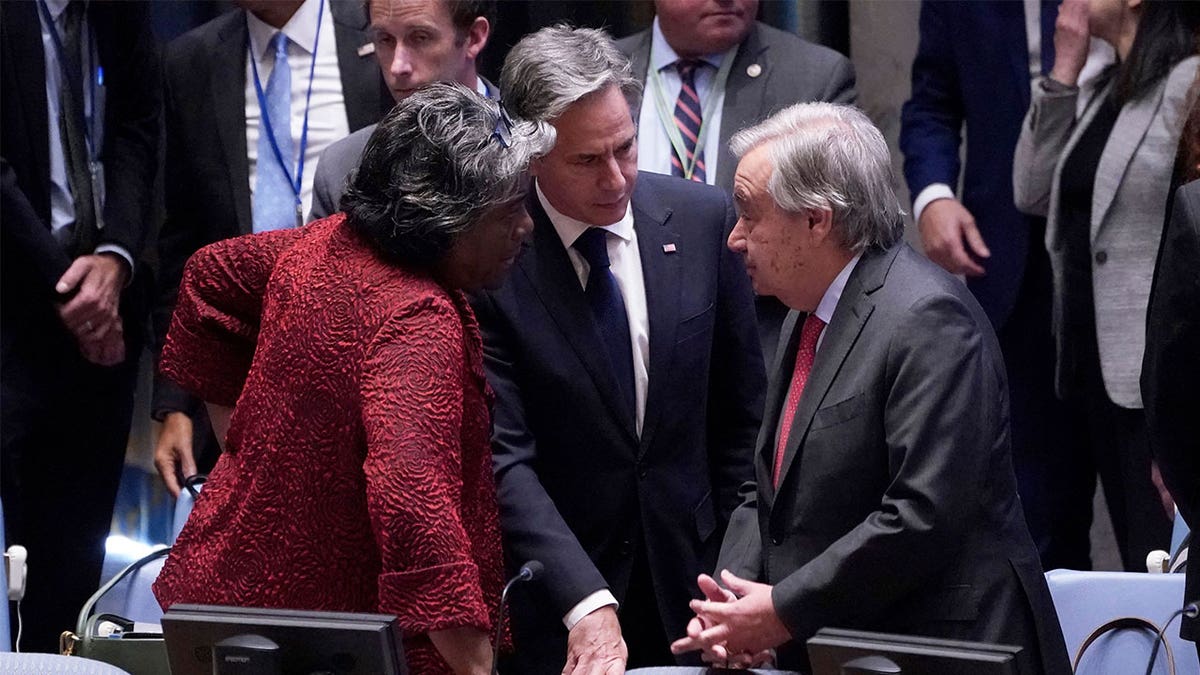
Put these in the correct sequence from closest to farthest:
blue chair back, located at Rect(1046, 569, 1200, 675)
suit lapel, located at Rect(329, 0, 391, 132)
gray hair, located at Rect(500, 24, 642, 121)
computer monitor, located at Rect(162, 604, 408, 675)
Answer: computer monitor, located at Rect(162, 604, 408, 675)
blue chair back, located at Rect(1046, 569, 1200, 675)
gray hair, located at Rect(500, 24, 642, 121)
suit lapel, located at Rect(329, 0, 391, 132)

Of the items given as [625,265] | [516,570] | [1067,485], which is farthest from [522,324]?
[1067,485]

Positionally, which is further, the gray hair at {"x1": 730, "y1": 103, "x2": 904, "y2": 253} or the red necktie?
the red necktie

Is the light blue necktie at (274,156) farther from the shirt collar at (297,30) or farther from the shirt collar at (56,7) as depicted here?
the shirt collar at (56,7)

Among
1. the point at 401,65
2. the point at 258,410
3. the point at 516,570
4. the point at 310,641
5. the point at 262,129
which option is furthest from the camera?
the point at 262,129

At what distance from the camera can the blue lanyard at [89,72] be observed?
3803 millimetres

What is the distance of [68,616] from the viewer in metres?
3.97

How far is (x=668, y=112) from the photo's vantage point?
3764 millimetres

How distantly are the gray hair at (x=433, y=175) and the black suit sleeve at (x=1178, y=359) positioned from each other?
84 centimetres

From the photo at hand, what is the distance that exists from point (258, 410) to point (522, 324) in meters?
0.55

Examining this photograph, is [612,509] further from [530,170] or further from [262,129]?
[262,129]

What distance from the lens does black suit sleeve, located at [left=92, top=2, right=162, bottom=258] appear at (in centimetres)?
389

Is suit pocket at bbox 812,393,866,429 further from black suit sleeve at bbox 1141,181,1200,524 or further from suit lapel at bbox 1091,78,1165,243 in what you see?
suit lapel at bbox 1091,78,1165,243

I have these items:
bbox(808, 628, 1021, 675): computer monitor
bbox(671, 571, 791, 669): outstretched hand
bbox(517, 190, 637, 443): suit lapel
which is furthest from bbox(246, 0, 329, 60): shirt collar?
bbox(808, 628, 1021, 675): computer monitor

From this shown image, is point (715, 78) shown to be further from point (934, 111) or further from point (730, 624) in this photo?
point (730, 624)
